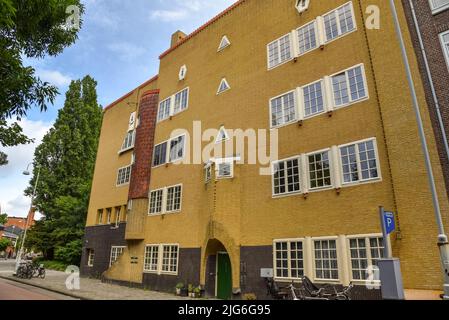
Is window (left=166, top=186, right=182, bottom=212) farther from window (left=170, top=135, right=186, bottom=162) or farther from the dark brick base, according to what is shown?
the dark brick base

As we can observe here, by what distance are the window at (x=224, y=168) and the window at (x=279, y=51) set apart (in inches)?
246

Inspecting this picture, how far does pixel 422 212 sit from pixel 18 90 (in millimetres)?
13382

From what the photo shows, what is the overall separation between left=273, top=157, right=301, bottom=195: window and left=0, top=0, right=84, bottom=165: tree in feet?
35.4

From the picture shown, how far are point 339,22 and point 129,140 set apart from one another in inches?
822

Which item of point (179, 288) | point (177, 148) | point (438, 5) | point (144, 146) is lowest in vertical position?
point (179, 288)

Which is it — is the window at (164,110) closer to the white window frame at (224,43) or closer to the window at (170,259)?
the white window frame at (224,43)

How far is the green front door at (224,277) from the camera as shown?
17.2 metres

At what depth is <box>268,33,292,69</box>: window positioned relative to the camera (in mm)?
17516

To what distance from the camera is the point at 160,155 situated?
79.9ft

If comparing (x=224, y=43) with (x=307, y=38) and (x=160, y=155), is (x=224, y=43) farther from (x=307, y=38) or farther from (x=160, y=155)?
(x=160, y=155)

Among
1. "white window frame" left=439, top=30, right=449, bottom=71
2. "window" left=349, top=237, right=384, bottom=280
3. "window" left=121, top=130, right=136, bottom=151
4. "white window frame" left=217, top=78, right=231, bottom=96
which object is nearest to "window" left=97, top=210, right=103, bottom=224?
"window" left=121, top=130, right=136, bottom=151

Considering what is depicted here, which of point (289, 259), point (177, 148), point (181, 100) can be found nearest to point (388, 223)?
point (289, 259)
